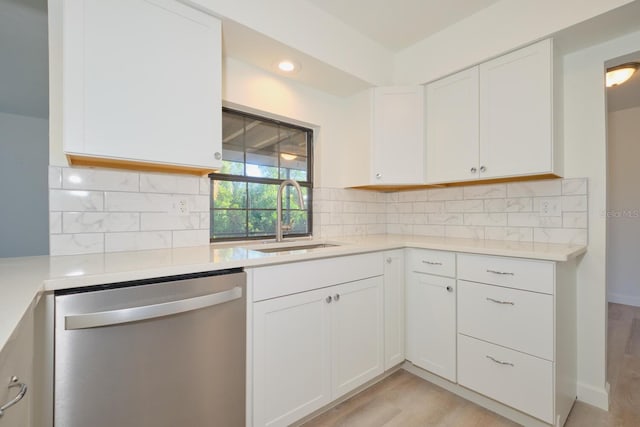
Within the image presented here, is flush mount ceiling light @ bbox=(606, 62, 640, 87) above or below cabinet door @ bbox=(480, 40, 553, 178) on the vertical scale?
above

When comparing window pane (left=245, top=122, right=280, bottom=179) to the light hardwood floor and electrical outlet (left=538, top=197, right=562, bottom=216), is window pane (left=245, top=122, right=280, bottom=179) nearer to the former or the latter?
the light hardwood floor

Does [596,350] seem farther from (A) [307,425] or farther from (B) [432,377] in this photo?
(A) [307,425]

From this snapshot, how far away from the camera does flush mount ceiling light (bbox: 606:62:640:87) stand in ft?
6.36

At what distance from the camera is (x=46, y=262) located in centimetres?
114

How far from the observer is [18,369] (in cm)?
65

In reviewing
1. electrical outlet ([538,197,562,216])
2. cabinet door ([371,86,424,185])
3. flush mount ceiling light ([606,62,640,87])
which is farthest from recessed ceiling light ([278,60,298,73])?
flush mount ceiling light ([606,62,640,87])

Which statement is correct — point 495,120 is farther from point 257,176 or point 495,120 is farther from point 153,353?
point 153,353

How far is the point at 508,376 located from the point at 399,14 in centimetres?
235

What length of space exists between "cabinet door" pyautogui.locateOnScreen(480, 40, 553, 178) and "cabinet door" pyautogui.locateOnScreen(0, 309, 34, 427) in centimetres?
224

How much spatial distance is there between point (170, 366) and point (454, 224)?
7.13 feet

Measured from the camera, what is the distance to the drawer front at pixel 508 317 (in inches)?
56.1

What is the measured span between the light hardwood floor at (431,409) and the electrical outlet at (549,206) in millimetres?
1166

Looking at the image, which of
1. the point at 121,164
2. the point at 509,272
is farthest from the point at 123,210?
the point at 509,272

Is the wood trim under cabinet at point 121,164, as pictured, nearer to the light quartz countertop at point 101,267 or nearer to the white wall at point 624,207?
the light quartz countertop at point 101,267
